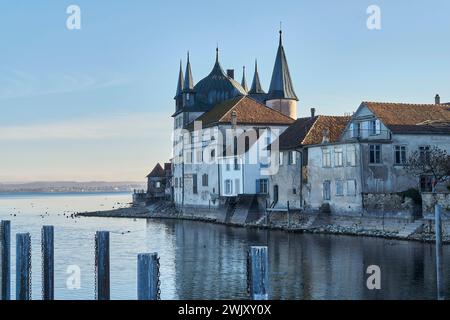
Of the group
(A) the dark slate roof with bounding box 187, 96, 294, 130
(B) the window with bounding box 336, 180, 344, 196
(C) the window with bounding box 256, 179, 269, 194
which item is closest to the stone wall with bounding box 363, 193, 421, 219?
(B) the window with bounding box 336, 180, 344, 196

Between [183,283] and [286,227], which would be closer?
[183,283]

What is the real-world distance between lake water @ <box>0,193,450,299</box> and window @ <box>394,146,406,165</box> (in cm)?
828

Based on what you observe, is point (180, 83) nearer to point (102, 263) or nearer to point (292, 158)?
point (292, 158)

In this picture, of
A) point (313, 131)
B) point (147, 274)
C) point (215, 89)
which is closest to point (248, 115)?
point (313, 131)

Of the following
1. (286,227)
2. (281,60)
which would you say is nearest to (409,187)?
(286,227)

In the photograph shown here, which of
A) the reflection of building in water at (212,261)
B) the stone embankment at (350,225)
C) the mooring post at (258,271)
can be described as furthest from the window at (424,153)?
the mooring post at (258,271)

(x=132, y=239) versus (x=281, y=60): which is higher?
(x=281, y=60)

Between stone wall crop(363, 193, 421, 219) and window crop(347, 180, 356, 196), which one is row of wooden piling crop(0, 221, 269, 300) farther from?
window crop(347, 180, 356, 196)

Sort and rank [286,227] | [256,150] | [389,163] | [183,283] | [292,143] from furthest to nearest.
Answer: [256,150] < [292,143] < [286,227] < [389,163] < [183,283]

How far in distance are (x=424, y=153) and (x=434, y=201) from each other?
8540mm

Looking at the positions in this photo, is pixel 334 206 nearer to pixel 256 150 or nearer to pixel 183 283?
pixel 256 150

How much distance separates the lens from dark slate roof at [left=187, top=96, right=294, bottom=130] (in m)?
75.6

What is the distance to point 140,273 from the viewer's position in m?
17.2
